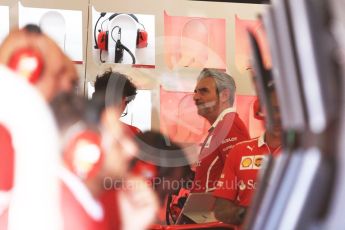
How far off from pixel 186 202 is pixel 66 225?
136 centimetres

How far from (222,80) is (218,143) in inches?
11.4

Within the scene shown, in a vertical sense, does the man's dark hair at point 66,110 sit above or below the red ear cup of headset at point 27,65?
below

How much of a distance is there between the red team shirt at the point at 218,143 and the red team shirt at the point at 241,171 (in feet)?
0.13

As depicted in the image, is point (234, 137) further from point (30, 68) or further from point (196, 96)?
point (30, 68)

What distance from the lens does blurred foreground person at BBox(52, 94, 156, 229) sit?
1280mm

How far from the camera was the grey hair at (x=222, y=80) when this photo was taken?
2795 mm

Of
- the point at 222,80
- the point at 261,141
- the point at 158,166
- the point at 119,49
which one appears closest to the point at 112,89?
the point at 158,166

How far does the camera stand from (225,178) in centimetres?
276

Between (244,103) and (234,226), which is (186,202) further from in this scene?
(244,103)

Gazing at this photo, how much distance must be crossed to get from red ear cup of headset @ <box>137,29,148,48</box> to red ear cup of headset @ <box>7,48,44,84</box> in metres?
1.16

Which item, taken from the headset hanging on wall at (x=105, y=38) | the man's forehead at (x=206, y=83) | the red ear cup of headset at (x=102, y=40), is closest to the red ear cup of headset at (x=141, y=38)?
the headset hanging on wall at (x=105, y=38)

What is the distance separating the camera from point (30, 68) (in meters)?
1.30

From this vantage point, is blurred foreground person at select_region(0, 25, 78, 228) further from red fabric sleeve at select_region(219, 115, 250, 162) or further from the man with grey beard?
red fabric sleeve at select_region(219, 115, 250, 162)

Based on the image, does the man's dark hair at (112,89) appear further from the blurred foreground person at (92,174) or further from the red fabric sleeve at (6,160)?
the red fabric sleeve at (6,160)
